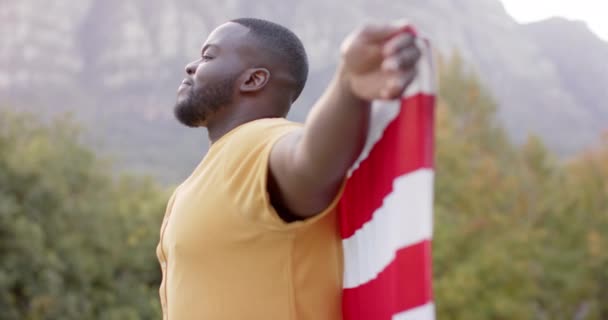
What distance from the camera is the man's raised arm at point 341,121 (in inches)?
53.2

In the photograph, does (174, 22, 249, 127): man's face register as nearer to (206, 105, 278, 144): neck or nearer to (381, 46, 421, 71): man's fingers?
(206, 105, 278, 144): neck

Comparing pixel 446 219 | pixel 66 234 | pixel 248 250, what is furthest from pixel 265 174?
pixel 446 219

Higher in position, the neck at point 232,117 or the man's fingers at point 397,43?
the man's fingers at point 397,43

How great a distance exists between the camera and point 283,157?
1588 millimetres

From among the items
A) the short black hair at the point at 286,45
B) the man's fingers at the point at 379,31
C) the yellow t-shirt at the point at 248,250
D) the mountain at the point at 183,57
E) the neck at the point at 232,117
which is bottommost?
the mountain at the point at 183,57

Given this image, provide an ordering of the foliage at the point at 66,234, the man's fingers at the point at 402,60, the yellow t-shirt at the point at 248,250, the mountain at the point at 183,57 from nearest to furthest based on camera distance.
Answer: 1. the man's fingers at the point at 402,60
2. the yellow t-shirt at the point at 248,250
3. the foliage at the point at 66,234
4. the mountain at the point at 183,57

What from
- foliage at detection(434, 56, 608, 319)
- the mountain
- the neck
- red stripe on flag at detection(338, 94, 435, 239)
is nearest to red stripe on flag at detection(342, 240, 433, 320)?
red stripe on flag at detection(338, 94, 435, 239)

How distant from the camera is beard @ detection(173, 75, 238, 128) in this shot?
1995mm

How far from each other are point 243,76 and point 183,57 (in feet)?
273

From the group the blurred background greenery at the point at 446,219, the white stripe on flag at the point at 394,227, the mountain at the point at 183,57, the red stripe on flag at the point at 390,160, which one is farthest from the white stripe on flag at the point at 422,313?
the mountain at the point at 183,57

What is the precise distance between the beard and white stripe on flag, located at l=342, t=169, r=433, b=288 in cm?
47

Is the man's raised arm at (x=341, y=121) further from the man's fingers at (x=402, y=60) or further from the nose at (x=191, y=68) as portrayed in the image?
the nose at (x=191, y=68)

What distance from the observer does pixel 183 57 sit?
8375cm

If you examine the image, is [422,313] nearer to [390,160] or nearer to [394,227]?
[394,227]
